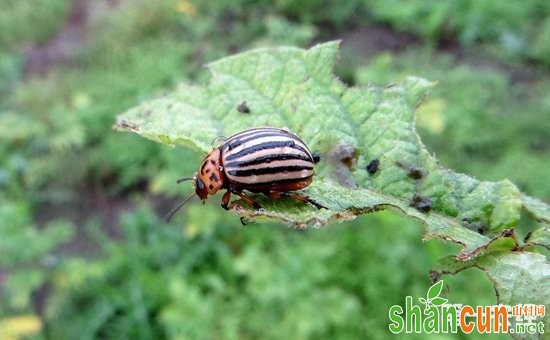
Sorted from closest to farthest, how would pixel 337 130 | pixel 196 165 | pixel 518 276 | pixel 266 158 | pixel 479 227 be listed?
pixel 518 276
pixel 479 227
pixel 266 158
pixel 337 130
pixel 196 165

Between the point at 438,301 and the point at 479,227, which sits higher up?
the point at 479,227

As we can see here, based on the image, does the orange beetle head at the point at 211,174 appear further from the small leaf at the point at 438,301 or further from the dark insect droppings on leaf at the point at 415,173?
the small leaf at the point at 438,301

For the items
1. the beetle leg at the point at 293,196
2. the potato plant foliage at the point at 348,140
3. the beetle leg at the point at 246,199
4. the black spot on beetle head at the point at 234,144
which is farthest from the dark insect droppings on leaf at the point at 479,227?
the black spot on beetle head at the point at 234,144

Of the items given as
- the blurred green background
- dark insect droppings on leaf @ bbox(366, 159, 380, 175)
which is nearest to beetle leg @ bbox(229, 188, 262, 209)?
dark insect droppings on leaf @ bbox(366, 159, 380, 175)

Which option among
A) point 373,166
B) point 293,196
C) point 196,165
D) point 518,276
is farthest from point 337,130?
point 196,165

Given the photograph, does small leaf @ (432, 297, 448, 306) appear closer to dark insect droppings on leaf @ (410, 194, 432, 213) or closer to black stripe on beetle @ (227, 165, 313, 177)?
dark insect droppings on leaf @ (410, 194, 432, 213)

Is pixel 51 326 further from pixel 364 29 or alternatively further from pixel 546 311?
pixel 364 29

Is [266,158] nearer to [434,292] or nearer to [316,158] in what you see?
[316,158]
